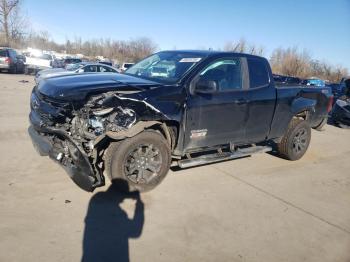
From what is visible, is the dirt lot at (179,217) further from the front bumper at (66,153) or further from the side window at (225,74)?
the side window at (225,74)

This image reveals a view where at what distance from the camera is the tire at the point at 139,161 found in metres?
4.42

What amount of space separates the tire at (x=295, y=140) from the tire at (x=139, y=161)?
9.94 ft

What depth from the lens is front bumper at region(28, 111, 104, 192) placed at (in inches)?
160

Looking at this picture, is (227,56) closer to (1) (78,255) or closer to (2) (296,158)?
(2) (296,158)

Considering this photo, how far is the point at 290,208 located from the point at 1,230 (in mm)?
3615

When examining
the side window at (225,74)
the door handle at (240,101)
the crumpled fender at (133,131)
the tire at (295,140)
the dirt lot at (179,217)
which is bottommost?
the dirt lot at (179,217)

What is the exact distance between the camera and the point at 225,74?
5492 mm

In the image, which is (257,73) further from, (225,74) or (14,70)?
(14,70)

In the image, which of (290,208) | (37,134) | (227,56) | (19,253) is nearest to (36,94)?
(37,134)

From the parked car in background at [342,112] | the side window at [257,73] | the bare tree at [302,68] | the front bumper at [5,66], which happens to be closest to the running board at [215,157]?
the side window at [257,73]

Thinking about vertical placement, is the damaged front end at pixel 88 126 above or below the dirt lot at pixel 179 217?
above

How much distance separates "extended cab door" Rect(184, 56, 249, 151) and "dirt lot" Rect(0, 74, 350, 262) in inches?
26.7

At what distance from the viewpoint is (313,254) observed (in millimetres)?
3656

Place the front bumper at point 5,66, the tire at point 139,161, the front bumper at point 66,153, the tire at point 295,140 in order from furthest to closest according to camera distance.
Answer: the front bumper at point 5,66
the tire at point 295,140
the tire at point 139,161
the front bumper at point 66,153
